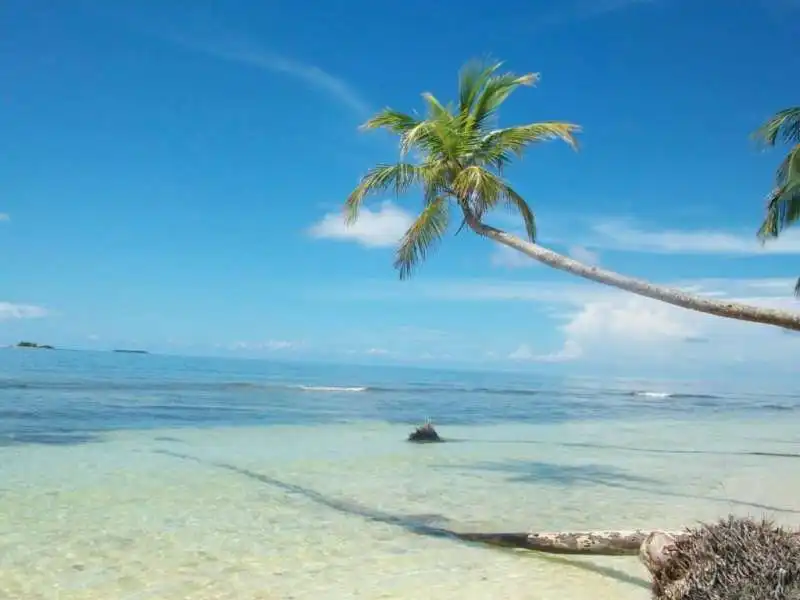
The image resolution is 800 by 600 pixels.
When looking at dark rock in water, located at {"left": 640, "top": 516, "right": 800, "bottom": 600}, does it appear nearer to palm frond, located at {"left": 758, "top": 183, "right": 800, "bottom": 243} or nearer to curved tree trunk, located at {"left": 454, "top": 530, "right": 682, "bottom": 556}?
curved tree trunk, located at {"left": 454, "top": 530, "right": 682, "bottom": 556}

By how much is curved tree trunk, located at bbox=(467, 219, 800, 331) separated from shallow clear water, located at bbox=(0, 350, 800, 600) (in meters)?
2.55

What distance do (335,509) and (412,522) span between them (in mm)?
1252

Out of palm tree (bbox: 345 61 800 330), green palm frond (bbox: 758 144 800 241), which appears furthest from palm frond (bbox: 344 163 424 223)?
green palm frond (bbox: 758 144 800 241)

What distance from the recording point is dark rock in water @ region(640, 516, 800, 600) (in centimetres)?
366

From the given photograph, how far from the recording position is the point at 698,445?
19438 mm

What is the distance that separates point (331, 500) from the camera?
9891 mm

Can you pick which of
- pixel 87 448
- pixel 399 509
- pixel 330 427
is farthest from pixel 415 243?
pixel 330 427

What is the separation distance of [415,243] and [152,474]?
19.5ft

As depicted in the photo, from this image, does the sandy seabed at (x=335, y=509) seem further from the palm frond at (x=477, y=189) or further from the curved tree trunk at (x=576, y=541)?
the palm frond at (x=477, y=189)

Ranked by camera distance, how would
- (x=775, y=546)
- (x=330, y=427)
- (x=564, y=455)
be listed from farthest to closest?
(x=330, y=427) < (x=564, y=455) < (x=775, y=546)

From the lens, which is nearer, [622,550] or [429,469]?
[622,550]

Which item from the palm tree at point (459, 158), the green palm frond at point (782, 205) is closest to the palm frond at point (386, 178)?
the palm tree at point (459, 158)

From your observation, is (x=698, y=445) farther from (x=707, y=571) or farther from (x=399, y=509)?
(x=707, y=571)

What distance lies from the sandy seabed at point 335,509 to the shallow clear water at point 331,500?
0.10 feet
